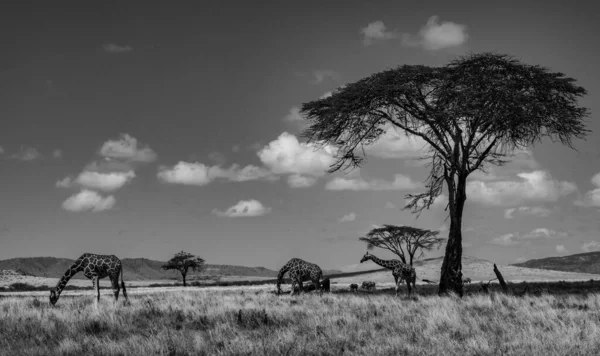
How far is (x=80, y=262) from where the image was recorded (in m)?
21.9

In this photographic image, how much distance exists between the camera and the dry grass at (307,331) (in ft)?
33.9

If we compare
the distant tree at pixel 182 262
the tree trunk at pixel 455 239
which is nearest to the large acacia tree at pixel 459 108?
the tree trunk at pixel 455 239

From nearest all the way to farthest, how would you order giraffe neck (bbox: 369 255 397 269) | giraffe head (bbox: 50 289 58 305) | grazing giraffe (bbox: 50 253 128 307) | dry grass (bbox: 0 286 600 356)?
dry grass (bbox: 0 286 600 356)
giraffe head (bbox: 50 289 58 305)
grazing giraffe (bbox: 50 253 128 307)
giraffe neck (bbox: 369 255 397 269)

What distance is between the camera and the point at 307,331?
12.6m

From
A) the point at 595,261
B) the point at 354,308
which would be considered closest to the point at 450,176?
the point at 354,308

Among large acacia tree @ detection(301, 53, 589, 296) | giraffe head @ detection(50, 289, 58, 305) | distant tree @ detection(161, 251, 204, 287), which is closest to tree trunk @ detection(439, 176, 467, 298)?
large acacia tree @ detection(301, 53, 589, 296)

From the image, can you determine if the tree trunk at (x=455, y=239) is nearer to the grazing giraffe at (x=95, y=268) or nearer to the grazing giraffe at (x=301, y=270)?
the grazing giraffe at (x=301, y=270)

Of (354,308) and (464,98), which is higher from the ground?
A: (464,98)

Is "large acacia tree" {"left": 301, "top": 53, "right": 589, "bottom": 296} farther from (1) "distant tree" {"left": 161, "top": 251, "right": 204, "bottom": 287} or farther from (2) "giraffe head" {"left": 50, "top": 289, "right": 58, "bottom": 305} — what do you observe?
(1) "distant tree" {"left": 161, "top": 251, "right": 204, "bottom": 287}

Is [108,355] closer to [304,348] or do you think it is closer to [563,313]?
[304,348]

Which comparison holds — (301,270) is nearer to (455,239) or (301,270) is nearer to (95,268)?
A: (455,239)

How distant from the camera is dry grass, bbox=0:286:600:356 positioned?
10.3 metres

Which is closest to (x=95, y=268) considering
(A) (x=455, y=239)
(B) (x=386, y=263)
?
(B) (x=386, y=263)

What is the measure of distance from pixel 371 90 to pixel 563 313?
1428cm
